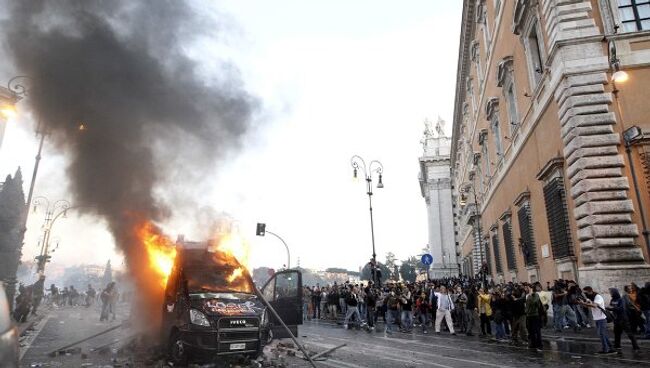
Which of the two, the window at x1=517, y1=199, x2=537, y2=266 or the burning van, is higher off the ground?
the window at x1=517, y1=199, x2=537, y2=266

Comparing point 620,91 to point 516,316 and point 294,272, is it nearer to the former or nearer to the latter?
point 516,316

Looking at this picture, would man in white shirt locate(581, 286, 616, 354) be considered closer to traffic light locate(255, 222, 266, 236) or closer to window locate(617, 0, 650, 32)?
window locate(617, 0, 650, 32)

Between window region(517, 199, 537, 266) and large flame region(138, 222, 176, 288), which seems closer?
large flame region(138, 222, 176, 288)

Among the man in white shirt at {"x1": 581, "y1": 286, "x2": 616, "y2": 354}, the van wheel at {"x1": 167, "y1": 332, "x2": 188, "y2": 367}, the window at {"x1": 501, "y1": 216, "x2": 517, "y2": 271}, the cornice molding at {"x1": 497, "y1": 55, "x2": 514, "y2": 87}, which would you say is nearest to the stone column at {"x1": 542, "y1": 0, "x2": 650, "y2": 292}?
the man in white shirt at {"x1": 581, "y1": 286, "x2": 616, "y2": 354}

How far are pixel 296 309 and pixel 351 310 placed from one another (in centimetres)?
665

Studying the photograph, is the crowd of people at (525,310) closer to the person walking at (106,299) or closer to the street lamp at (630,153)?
the street lamp at (630,153)

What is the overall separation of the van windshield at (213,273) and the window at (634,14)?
13519 millimetres

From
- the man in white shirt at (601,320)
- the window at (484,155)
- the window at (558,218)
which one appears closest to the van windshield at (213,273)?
the man in white shirt at (601,320)

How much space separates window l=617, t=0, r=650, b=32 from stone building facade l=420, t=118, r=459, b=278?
5393 cm

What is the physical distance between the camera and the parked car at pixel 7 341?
355cm

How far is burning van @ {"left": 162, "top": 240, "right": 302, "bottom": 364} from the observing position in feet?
25.6

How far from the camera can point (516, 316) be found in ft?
39.1

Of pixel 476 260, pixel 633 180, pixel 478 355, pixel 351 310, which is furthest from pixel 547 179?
pixel 476 260

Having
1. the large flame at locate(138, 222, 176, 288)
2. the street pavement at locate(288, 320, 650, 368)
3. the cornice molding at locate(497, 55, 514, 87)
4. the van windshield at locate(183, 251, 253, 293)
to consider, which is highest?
the cornice molding at locate(497, 55, 514, 87)
